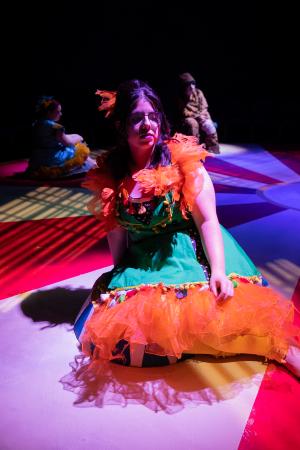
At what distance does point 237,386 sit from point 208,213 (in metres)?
0.70

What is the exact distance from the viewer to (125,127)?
198 centimetres

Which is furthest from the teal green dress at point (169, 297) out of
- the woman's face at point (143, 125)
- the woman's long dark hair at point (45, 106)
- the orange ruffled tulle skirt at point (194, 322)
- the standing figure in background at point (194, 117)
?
the standing figure in background at point (194, 117)

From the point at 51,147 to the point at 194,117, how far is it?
229 cm

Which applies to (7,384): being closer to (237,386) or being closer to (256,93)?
(237,386)

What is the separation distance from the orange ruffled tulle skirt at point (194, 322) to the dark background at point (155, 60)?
5.86 meters

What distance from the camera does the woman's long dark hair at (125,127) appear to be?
76.2 inches

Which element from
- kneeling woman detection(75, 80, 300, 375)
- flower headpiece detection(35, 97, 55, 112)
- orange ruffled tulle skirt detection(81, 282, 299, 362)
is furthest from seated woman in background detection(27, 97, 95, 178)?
orange ruffled tulle skirt detection(81, 282, 299, 362)

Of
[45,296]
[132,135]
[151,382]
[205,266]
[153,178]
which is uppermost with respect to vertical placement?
[132,135]

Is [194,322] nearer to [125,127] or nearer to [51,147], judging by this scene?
[125,127]

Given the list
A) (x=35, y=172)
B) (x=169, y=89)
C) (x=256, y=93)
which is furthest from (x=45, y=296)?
(x=256, y=93)

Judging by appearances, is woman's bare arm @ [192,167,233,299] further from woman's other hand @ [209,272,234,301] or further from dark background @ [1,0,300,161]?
dark background @ [1,0,300,161]

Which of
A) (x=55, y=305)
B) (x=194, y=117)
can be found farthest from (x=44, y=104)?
(x=55, y=305)

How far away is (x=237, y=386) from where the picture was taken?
1808mm

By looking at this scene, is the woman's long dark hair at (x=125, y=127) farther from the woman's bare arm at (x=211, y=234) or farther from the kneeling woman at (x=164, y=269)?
the woman's bare arm at (x=211, y=234)
